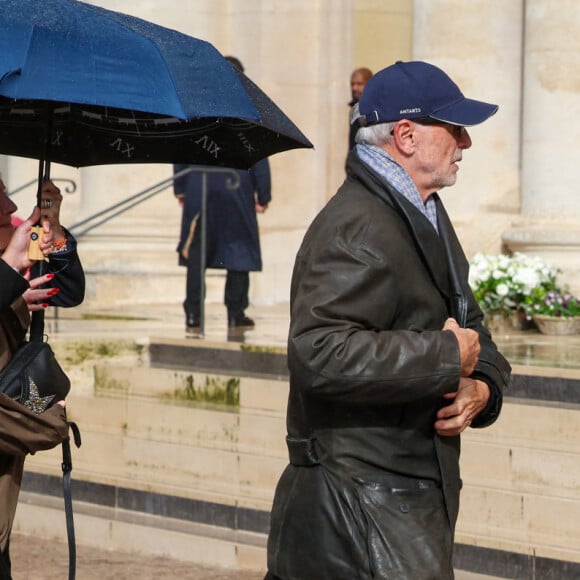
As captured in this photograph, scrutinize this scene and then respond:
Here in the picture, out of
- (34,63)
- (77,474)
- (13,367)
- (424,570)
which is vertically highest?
(34,63)

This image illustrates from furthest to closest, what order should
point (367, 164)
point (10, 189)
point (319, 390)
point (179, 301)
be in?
point (10, 189) → point (179, 301) → point (367, 164) → point (319, 390)

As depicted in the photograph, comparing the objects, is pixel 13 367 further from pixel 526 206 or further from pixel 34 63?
pixel 526 206

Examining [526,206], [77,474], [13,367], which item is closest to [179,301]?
[526,206]

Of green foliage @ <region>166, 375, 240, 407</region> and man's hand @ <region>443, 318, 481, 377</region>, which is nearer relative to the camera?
man's hand @ <region>443, 318, 481, 377</region>

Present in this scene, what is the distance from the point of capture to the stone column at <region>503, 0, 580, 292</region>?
36.8ft

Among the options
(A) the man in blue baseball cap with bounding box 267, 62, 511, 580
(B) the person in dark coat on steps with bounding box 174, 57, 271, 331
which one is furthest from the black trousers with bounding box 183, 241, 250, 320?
(A) the man in blue baseball cap with bounding box 267, 62, 511, 580

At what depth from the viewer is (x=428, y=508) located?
3.44 meters

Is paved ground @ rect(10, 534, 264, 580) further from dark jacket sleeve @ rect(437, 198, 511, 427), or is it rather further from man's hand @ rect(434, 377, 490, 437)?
man's hand @ rect(434, 377, 490, 437)

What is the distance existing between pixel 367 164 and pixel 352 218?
18cm

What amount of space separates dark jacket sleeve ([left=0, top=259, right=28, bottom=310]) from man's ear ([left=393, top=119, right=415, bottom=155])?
1.16 metres

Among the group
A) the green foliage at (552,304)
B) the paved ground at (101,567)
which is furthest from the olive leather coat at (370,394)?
the green foliage at (552,304)

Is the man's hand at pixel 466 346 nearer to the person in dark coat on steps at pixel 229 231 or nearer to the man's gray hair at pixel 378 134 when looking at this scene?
the man's gray hair at pixel 378 134

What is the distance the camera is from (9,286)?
406cm

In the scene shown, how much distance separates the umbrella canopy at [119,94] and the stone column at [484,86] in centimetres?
728
